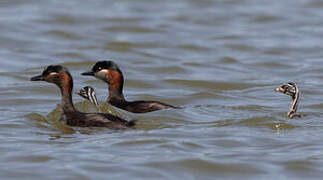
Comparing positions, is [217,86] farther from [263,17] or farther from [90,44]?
[263,17]

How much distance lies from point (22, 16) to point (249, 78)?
8.43 meters

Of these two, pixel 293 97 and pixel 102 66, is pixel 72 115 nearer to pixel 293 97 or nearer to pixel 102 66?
pixel 102 66

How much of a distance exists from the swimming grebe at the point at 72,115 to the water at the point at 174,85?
0.14 m

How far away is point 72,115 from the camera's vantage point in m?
13.1

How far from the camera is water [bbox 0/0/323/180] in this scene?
1107cm

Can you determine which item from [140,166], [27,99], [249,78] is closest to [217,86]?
[249,78]

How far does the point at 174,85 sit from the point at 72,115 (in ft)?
15.6

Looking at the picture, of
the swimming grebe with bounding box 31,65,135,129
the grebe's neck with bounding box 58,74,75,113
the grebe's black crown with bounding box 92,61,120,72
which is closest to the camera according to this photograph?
the swimming grebe with bounding box 31,65,135,129

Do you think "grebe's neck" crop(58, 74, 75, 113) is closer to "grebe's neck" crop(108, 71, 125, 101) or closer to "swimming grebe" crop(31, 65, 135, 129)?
"swimming grebe" crop(31, 65, 135, 129)

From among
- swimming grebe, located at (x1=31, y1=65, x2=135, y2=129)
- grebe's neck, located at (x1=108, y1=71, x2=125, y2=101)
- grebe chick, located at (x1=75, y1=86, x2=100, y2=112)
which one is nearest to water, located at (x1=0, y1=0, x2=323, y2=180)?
swimming grebe, located at (x1=31, y1=65, x2=135, y2=129)

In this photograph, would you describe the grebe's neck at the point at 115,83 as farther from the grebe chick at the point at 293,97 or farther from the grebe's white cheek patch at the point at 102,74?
the grebe chick at the point at 293,97

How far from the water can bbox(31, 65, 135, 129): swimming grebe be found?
0.14 metres

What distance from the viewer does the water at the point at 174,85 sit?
11.1 metres

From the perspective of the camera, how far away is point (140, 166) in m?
10.9
